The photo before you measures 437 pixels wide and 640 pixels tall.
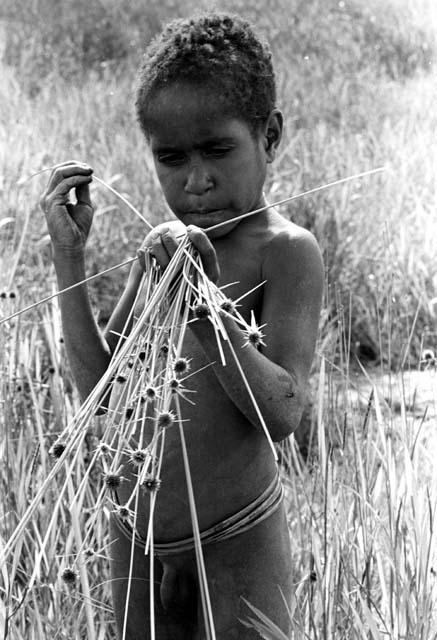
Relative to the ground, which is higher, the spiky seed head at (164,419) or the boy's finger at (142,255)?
the boy's finger at (142,255)

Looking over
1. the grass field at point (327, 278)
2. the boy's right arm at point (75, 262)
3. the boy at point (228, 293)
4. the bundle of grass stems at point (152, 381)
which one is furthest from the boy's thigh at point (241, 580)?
the boy's right arm at point (75, 262)

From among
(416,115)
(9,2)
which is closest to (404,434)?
(416,115)

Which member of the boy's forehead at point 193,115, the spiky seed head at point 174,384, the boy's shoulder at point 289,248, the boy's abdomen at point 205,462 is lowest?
the boy's abdomen at point 205,462

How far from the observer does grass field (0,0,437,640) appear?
6.91 feet

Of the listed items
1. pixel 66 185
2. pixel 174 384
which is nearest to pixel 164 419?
pixel 174 384

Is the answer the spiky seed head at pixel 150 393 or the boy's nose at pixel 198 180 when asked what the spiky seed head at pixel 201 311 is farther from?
the boy's nose at pixel 198 180

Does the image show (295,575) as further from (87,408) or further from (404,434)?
(87,408)

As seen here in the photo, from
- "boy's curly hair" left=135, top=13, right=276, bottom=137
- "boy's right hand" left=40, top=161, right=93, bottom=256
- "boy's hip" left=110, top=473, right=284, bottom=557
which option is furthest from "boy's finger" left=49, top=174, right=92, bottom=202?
"boy's hip" left=110, top=473, right=284, bottom=557

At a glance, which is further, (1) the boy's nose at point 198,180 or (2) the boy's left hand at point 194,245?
(1) the boy's nose at point 198,180

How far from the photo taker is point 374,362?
4129mm

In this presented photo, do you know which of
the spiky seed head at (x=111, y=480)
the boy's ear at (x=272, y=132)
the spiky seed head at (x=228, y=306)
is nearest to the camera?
the spiky seed head at (x=111, y=480)

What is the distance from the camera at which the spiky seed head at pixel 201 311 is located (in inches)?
58.0

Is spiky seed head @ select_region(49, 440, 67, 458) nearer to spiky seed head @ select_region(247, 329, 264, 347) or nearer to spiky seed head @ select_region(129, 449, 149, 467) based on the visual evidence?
spiky seed head @ select_region(129, 449, 149, 467)

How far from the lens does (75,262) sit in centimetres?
190
